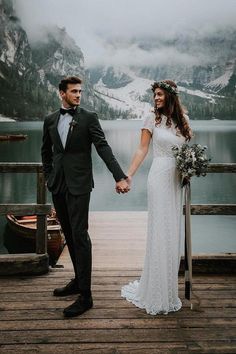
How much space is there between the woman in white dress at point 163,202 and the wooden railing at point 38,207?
1.18 meters

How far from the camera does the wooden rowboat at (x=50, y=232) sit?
40.8 feet

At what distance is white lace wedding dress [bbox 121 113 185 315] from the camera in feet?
11.7

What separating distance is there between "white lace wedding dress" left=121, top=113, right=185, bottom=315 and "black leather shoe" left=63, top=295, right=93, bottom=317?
411 mm

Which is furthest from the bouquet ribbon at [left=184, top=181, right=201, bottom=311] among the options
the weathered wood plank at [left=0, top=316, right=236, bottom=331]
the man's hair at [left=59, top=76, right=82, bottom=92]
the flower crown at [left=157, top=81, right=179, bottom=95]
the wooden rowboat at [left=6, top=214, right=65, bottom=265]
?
the wooden rowboat at [left=6, top=214, right=65, bottom=265]

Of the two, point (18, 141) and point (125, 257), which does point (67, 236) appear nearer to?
point (125, 257)

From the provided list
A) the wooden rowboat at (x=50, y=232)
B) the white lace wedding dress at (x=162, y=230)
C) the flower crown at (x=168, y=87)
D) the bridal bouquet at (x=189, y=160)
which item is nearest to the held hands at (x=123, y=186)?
the white lace wedding dress at (x=162, y=230)

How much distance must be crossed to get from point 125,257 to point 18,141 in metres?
95.0


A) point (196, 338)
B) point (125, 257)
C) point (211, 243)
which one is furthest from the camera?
point (211, 243)

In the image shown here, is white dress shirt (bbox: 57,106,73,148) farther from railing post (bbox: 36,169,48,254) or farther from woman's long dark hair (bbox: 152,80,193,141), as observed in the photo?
railing post (bbox: 36,169,48,254)

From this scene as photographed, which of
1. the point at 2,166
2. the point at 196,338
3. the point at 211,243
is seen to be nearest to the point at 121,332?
the point at 196,338

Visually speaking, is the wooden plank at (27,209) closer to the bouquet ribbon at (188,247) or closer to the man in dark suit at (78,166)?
the man in dark suit at (78,166)

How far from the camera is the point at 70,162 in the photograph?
3527 mm

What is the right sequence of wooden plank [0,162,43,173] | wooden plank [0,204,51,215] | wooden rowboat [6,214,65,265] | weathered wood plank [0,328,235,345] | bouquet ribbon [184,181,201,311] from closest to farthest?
weathered wood plank [0,328,235,345] → bouquet ribbon [184,181,201,311] → wooden plank [0,162,43,173] → wooden plank [0,204,51,215] → wooden rowboat [6,214,65,265]

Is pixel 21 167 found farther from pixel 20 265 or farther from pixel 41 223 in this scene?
pixel 20 265
